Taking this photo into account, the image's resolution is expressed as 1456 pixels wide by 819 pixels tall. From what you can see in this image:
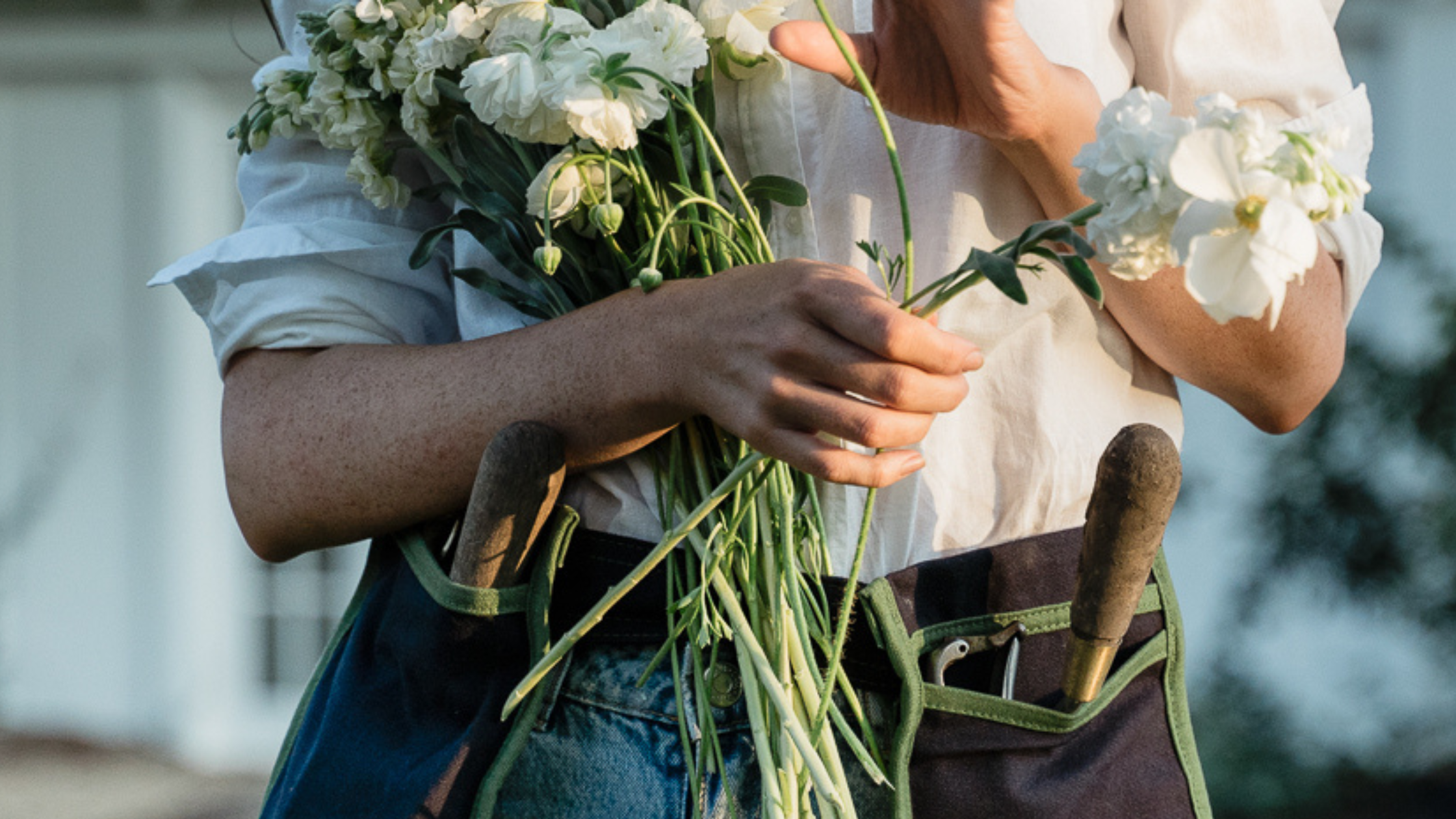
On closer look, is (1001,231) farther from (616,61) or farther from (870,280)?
(616,61)

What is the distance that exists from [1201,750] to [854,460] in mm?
3224

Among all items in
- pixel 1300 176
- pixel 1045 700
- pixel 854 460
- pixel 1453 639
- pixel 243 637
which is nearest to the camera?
pixel 1300 176

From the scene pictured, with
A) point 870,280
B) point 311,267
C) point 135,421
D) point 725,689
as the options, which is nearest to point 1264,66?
point 870,280

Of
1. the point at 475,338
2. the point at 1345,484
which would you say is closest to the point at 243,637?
the point at 1345,484

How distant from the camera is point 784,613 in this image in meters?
0.79

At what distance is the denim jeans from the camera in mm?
845

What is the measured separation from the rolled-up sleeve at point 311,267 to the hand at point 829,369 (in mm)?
361

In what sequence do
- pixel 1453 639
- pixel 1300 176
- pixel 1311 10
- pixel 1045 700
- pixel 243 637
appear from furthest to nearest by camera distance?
pixel 243 637 < pixel 1453 639 < pixel 1311 10 < pixel 1045 700 < pixel 1300 176

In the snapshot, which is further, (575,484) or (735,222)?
(575,484)

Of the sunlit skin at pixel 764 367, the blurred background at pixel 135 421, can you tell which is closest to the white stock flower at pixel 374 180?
the sunlit skin at pixel 764 367

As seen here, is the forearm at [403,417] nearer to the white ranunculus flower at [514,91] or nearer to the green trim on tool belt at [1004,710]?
the white ranunculus flower at [514,91]

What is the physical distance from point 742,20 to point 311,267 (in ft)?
1.31

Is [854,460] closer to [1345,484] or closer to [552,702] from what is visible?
[552,702]

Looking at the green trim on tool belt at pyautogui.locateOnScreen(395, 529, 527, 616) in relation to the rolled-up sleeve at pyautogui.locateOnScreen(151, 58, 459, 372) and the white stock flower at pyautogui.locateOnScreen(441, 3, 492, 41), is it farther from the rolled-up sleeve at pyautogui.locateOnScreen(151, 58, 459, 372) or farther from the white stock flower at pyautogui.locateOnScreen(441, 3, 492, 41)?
the white stock flower at pyautogui.locateOnScreen(441, 3, 492, 41)
